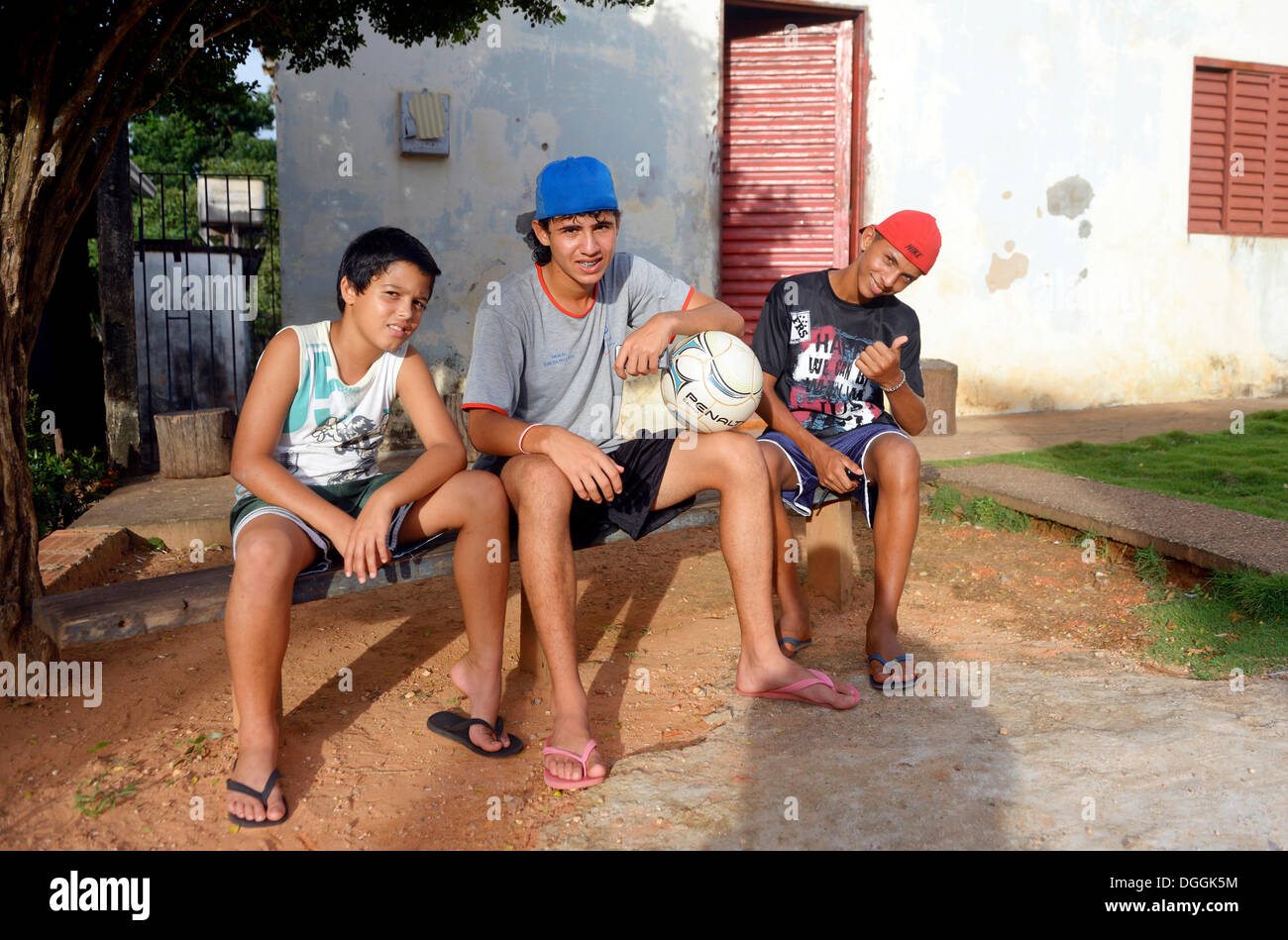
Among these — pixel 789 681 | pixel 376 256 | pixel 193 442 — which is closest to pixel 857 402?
pixel 789 681

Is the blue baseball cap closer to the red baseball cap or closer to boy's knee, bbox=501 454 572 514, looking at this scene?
boy's knee, bbox=501 454 572 514

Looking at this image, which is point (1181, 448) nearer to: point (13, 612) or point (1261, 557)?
point (1261, 557)

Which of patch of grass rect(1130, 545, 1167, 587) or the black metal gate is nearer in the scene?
patch of grass rect(1130, 545, 1167, 587)

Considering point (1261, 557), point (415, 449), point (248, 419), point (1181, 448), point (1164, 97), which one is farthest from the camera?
point (1164, 97)

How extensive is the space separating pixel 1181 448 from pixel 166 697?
6365 millimetres

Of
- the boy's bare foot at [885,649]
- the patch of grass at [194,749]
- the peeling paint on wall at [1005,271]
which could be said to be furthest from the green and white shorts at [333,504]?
the peeling paint on wall at [1005,271]

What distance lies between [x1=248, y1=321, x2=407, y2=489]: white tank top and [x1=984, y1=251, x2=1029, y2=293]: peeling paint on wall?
22.7ft

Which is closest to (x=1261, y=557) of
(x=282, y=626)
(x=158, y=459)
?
(x=282, y=626)

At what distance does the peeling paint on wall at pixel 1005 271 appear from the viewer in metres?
9.03

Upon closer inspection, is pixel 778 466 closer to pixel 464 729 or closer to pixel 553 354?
pixel 553 354

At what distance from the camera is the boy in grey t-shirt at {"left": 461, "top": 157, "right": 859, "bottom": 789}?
9.71ft

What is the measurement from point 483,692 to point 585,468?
28.6 inches

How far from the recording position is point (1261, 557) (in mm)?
3998

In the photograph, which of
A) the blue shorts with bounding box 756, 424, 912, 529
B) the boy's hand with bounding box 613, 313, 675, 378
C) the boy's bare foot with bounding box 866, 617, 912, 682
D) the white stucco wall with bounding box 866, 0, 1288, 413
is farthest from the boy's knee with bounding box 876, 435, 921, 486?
the white stucco wall with bounding box 866, 0, 1288, 413
